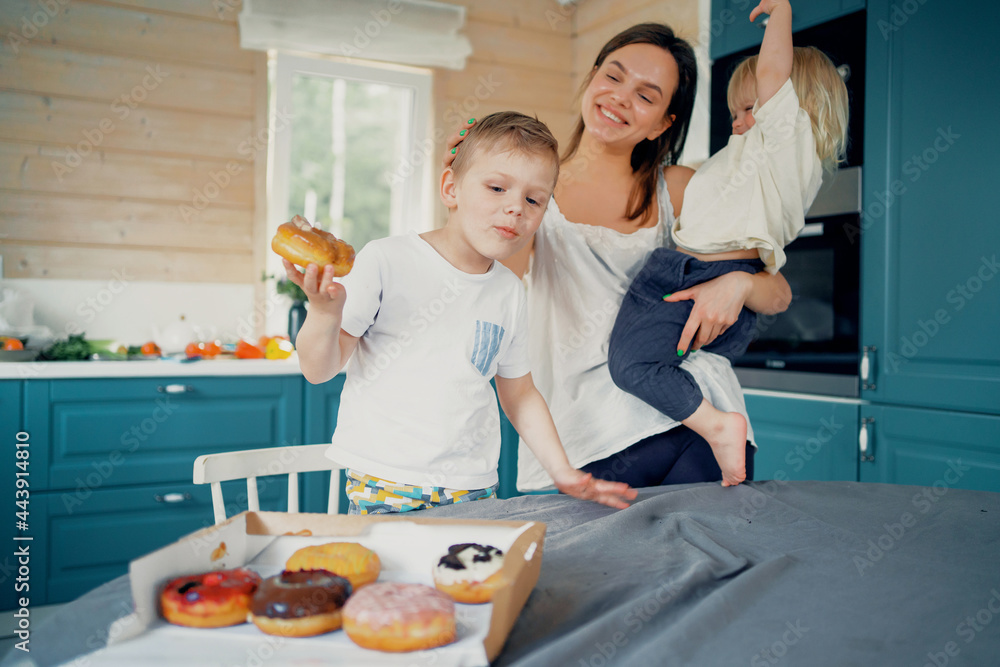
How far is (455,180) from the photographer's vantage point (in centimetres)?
112

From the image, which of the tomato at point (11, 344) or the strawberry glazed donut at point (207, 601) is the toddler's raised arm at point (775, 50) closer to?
the strawberry glazed donut at point (207, 601)

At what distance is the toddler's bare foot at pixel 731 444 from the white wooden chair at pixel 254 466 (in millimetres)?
694

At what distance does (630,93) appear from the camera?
51.8 inches

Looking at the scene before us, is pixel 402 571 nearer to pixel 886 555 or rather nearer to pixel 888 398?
pixel 886 555

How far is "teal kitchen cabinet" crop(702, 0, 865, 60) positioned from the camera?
2.37m

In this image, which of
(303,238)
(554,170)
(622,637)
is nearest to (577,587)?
(622,637)

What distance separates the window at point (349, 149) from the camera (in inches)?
132

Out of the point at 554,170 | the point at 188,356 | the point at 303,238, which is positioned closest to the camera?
the point at 303,238

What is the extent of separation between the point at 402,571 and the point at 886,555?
0.54 metres

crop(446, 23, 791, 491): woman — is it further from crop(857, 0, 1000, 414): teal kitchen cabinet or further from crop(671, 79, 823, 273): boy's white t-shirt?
crop(857, 0, 1000, 414): teal kitchen cabinet

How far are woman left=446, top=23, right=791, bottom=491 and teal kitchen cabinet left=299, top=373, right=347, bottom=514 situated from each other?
1.48 metres

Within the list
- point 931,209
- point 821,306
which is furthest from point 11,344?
point 931,209

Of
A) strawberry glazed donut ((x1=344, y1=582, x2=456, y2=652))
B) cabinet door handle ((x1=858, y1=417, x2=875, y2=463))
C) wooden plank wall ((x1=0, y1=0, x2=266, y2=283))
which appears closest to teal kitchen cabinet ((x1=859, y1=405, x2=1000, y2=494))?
cabinet door handle ((x1=858, y1=417, x2=875, y2=463))

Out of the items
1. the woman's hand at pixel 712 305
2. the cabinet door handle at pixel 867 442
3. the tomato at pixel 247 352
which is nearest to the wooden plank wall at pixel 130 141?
the tomato at pixel 247 352
